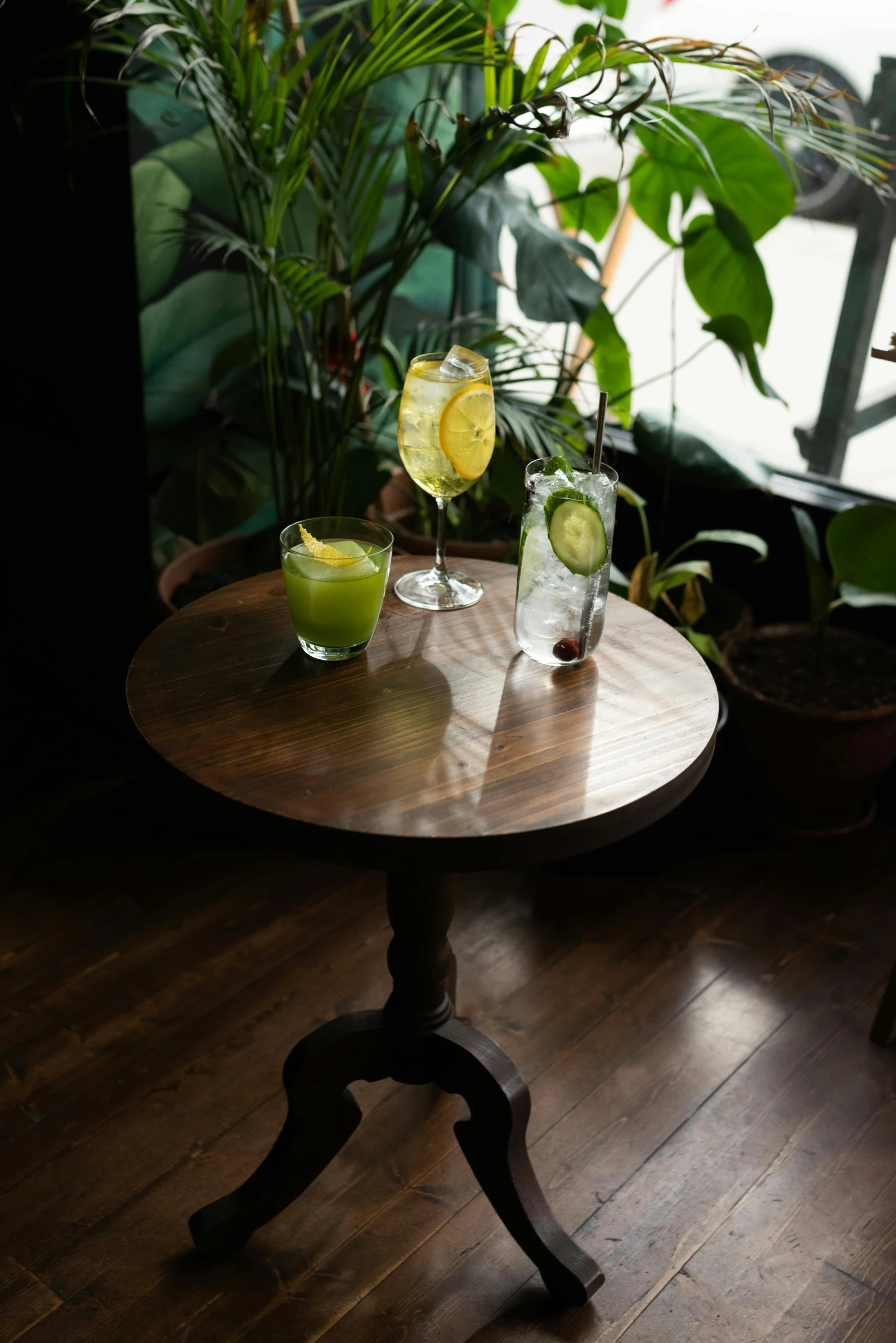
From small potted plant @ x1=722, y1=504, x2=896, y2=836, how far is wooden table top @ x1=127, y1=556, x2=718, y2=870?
778 millimetres

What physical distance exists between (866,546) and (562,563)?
101 cm

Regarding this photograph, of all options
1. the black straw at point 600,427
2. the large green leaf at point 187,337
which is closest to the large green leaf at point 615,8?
the large green leaf at point 187,337

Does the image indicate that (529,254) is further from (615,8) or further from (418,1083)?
(418,1083)

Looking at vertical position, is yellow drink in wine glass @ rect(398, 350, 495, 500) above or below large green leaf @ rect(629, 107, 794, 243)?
below

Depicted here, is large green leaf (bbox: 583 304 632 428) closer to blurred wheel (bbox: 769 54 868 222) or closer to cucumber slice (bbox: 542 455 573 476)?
blurred wheel (bbox: 769 54 868 222)

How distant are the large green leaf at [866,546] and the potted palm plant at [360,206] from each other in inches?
12.2

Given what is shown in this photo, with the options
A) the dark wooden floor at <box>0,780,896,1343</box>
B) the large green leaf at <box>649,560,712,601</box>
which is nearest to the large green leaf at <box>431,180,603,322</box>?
the large green leaf at <box>649,560,712,601</box>

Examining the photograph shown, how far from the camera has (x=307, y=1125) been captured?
1392 millimetres

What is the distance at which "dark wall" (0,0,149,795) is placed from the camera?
75.6 inches

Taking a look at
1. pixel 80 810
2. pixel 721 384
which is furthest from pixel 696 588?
pixel 80 810

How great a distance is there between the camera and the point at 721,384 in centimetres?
254

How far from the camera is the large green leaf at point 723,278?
6.40ft

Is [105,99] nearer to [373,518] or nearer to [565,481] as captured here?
[373,518]

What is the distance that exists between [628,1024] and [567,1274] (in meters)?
0.48
